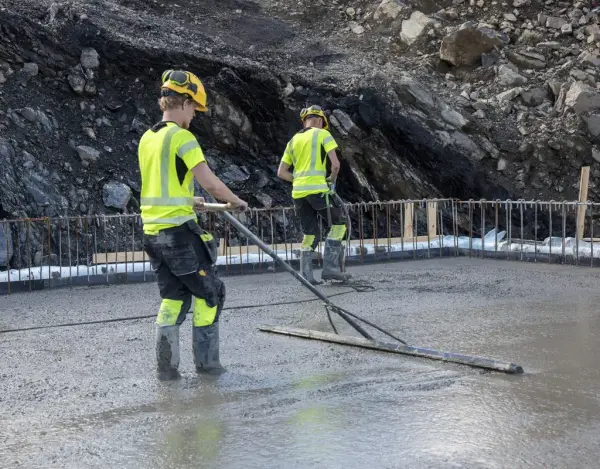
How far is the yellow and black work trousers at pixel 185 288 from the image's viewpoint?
533 cm

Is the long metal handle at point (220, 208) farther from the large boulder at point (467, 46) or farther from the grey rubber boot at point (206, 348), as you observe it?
the large boulder at point (467, 46)

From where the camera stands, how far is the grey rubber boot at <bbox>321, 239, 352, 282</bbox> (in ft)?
32.6

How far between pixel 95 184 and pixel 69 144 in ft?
3.74

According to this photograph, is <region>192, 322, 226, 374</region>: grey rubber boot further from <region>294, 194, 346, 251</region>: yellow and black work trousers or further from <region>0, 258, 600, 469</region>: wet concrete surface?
<region>294, 194, 346, 251</region>: yellow and black work trousers

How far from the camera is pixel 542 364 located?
552cm

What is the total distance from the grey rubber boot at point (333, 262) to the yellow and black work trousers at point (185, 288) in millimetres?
4434

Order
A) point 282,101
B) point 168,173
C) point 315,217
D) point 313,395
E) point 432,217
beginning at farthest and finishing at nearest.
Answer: point 282,101 → point 432,217 → point 315,217 → point 168,173 → point 313,395

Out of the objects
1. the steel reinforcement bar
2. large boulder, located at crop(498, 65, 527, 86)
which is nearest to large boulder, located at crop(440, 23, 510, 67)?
large boulder, located at crop(498, 65, 527, 86)

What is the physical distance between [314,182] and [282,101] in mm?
8639

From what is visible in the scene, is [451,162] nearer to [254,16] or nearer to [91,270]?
[254,16]

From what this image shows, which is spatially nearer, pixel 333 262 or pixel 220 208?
pixel 220 208

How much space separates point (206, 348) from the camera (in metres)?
5.55

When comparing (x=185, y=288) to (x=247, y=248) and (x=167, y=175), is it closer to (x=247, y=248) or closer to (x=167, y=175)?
(x=167, y=175)

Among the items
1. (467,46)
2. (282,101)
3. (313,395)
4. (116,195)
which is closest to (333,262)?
(313,395)
